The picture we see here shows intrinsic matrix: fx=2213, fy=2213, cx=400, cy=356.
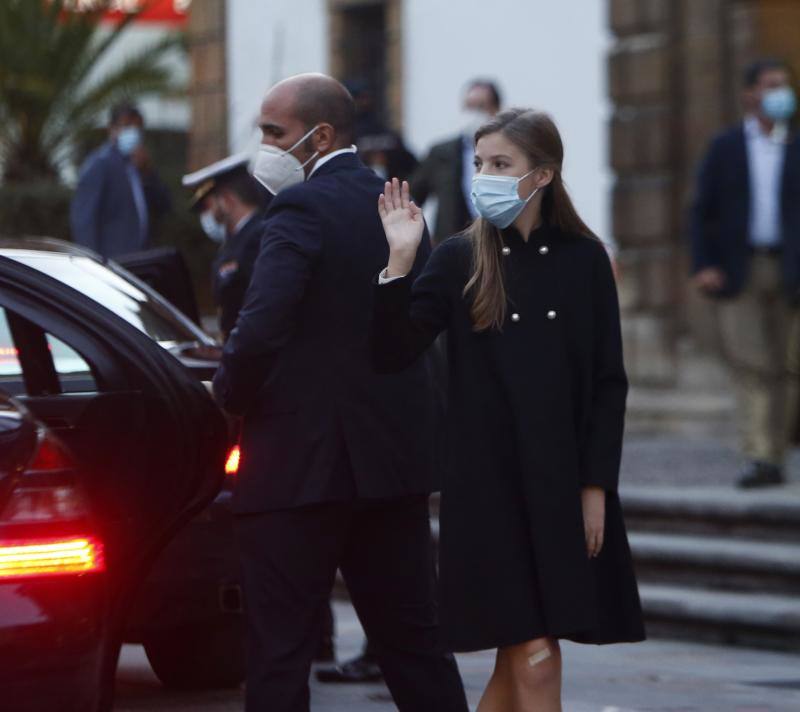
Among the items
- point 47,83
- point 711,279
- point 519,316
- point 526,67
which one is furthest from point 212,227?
point 47,83

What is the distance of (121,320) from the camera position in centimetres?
554

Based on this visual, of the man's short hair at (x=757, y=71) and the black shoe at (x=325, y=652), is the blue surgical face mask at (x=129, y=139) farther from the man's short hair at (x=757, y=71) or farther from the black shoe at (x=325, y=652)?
the black shoe at (x=325, y=652)

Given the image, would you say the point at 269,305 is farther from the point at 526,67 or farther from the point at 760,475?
the point at 526,67

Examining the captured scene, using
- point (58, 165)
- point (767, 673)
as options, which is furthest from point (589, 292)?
point (58, 165)

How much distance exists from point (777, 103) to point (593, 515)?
531 cm

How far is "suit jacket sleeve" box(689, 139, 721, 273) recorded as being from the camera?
996 cm

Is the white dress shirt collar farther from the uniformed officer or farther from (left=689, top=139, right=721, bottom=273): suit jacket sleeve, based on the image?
(left=689, top=139, right=721, bottom=273): suit jacket sleeve

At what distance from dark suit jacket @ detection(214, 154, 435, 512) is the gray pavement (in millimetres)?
1604

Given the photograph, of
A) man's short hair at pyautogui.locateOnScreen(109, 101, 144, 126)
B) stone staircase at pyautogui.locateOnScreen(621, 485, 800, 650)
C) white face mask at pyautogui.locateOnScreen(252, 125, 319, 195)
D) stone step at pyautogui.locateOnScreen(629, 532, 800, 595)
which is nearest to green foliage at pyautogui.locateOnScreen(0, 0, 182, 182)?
man's short hair at pyautogui.locateOnScreen(109, 101, 144, 126)

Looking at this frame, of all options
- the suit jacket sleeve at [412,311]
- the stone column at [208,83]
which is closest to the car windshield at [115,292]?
the suit jacket sleeve at [412,311]

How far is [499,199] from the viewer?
5.00m

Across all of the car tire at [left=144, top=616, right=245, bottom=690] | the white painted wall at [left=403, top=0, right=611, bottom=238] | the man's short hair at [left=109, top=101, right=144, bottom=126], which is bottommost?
the car tire at [left=144, top=616, right=245, bottom=690]

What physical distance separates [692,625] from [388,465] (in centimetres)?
358

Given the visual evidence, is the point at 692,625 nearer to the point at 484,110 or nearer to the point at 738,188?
the point at 738,188
